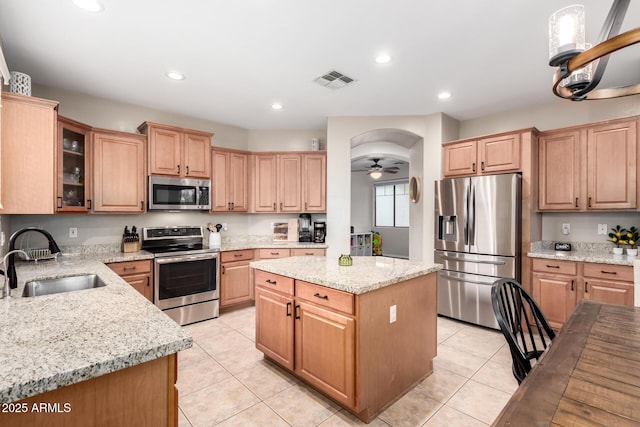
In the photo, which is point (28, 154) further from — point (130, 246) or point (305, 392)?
point (305, 392)

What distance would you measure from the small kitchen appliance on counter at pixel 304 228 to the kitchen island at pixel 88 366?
3.37 meters

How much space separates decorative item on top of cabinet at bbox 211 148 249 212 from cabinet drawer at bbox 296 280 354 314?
2.56 metres

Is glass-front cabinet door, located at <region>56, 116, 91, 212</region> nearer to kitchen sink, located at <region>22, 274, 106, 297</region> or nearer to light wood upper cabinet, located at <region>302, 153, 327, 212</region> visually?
kitchen sink, located at <region>22, 274, 106, 297</region>

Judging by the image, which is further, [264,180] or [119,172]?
[264,180]

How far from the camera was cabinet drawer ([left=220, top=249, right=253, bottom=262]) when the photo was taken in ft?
13.2

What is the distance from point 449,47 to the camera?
250cm

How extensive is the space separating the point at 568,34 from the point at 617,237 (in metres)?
3.17

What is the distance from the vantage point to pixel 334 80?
10.2ft

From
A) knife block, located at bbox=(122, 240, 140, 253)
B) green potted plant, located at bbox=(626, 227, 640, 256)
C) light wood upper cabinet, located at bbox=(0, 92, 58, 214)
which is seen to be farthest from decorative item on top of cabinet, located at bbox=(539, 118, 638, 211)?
light wood upper cabinet, located at bbox=(0, 92, 58, 214)

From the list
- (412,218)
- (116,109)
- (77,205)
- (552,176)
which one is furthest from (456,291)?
(116,109)

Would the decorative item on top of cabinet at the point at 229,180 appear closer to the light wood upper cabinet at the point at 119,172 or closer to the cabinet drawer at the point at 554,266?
the light wood upper cabinet at the point at 119,172

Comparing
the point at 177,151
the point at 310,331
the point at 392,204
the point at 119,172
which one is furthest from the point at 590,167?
the point at 392,204

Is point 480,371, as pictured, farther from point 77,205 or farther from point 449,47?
point 77,205

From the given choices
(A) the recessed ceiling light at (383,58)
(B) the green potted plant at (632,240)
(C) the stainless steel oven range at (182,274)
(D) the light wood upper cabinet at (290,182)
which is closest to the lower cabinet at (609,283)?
(B) the green potted plant at (632,240)
